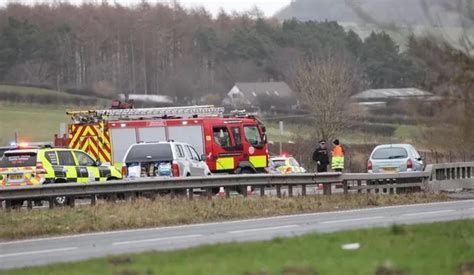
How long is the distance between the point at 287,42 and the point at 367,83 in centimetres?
1367

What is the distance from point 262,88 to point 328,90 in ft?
65.4

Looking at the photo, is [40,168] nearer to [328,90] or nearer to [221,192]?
[221,192]

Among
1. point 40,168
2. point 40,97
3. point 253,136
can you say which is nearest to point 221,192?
point 40,168

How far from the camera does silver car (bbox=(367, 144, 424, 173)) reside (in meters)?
34.2

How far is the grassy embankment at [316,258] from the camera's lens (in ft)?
36.7

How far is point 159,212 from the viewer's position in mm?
22062

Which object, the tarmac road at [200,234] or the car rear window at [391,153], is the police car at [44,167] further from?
the car rear window at [391,153]

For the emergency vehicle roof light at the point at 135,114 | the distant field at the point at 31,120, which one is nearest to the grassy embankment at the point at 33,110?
the distant field at the point at 31,120

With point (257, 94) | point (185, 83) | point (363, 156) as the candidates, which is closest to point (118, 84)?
point (185, 83)

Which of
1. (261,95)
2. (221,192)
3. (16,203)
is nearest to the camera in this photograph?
(16,203)

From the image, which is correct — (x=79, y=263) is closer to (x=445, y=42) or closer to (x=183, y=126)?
(x=445, y=42)

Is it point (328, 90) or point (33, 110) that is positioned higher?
point (328, 90)

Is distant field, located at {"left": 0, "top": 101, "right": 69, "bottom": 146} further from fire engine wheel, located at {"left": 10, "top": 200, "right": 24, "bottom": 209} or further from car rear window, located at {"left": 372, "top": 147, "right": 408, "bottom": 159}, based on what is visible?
fire engine wheel, located at {"left": 10, "top": 200, "right": 24, "bottom": 209}

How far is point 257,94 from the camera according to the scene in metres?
77.8
